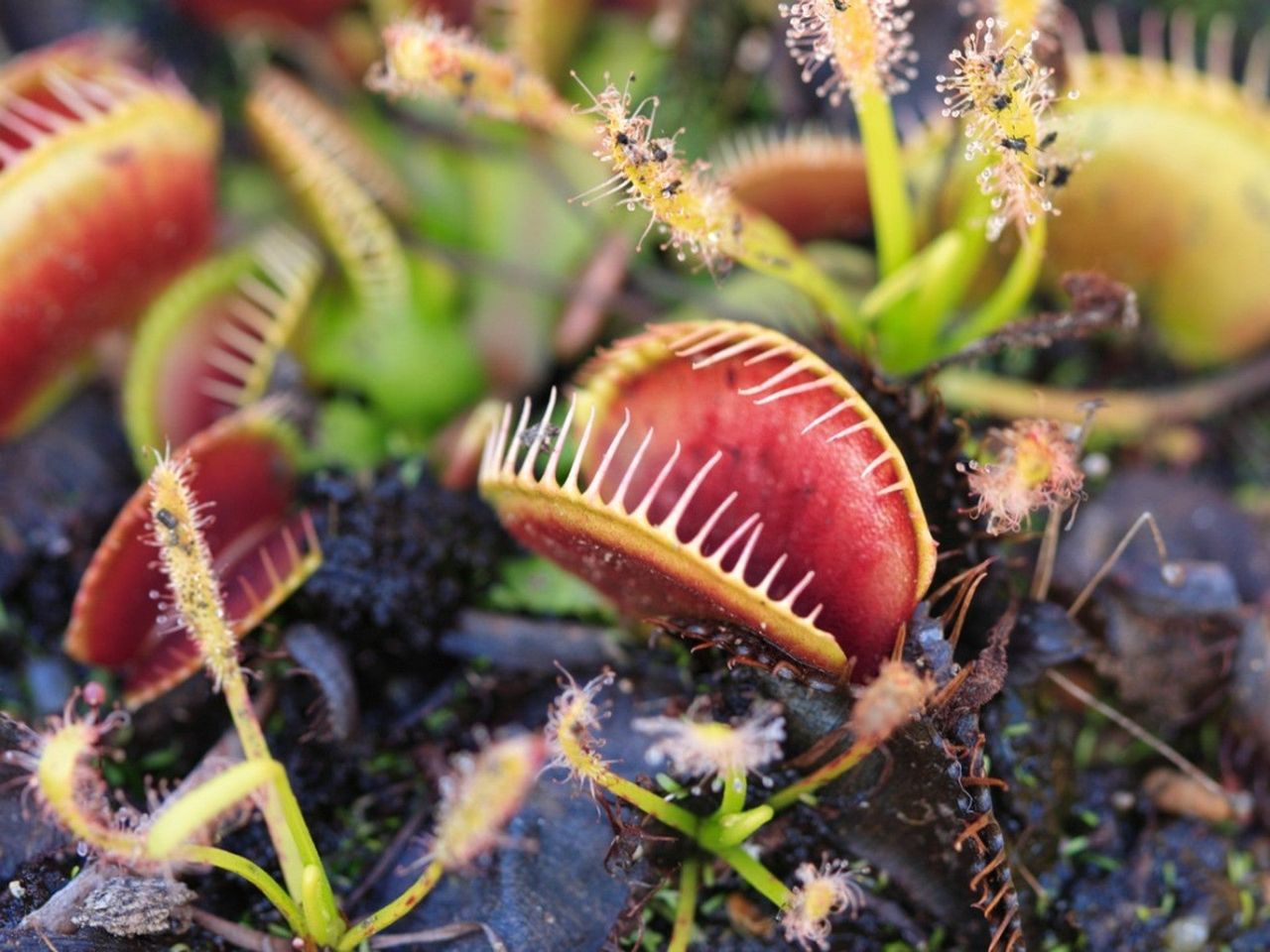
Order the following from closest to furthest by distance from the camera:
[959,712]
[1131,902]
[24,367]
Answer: [959,712], [1131,902], [24,367]

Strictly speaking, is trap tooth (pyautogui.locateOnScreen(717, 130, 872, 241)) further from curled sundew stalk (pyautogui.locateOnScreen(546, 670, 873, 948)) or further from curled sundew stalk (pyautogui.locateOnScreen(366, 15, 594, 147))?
curled sundew stalk (pyautogui.locateOnScreen(546, 670, 873, 948))

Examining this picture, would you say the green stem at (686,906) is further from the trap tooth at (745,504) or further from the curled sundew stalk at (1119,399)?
the curled sundew stalk at (1119,399)

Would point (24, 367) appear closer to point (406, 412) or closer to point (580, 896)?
point (406, 412)

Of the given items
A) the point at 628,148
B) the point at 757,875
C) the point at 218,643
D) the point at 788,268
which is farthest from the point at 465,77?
the point at 757,875

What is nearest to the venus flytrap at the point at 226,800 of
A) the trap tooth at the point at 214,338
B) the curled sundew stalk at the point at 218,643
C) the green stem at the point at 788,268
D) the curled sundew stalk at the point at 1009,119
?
the curled sundew stalk at the point at 218,643

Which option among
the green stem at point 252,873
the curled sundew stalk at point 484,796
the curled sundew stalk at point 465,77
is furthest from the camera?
the curled sundew stalk at point 465,77

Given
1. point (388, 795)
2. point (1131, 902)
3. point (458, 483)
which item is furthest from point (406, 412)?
point (1131, 902)

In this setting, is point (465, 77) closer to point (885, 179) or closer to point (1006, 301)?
point (885, 179)
